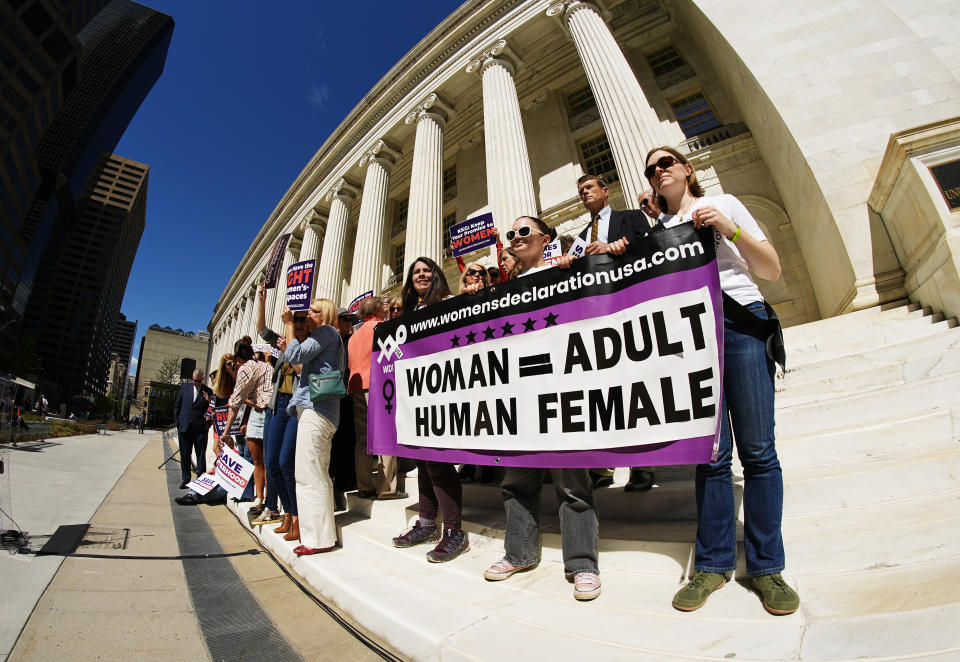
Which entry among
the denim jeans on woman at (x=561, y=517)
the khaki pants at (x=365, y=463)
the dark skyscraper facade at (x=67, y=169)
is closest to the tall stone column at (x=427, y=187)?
the khaki pants at (x=365, y=463)

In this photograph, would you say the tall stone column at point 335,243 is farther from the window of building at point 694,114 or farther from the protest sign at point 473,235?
the window of building at point 694,114

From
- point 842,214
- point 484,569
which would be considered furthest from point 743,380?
point 842,214

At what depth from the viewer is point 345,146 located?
18891mm

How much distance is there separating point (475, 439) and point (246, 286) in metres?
36.1

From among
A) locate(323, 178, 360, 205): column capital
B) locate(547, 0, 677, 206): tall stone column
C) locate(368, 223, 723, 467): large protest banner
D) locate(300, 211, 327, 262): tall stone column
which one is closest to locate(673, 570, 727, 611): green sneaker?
locate(368, 223, 723, 467): large protest banner

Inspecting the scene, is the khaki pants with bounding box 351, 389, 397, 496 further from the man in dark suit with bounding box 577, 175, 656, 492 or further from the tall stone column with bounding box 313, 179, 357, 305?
the tall stone column with bounding box 313, 179, 357, 305

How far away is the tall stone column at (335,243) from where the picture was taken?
16984 millimetres

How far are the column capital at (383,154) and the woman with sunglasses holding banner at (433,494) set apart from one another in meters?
15.6

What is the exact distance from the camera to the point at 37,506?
142 inches

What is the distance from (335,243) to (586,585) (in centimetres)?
1850

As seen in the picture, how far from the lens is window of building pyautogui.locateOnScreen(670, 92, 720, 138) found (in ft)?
37.1

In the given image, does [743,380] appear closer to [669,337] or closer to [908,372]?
[669,337]

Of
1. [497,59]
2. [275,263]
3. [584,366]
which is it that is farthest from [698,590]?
[497,59]

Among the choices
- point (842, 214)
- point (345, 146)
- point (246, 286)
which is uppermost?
point (345, 146)
